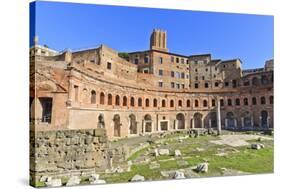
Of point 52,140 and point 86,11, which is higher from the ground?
point 86,11

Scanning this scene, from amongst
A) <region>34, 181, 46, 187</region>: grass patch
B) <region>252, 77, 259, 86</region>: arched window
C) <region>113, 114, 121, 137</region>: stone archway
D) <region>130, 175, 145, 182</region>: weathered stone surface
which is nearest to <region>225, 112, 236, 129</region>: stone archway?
<region>252, 77, 259, 86</region>: arched window

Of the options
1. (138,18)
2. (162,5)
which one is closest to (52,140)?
(138,18)

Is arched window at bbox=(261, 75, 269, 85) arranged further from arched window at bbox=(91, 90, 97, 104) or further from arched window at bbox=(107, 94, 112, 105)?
arched window at bbox=(91, 90, 97, 104)

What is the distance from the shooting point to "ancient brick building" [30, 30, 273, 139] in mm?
12555

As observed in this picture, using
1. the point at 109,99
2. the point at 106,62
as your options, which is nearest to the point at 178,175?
the point at 109,99

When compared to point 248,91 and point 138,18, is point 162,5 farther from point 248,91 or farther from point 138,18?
point 248,91

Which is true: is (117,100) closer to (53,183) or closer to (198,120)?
(198,120)

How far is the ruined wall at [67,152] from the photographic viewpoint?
40.0 feet

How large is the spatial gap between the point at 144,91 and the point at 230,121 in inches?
139

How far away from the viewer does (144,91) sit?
14.9 meters

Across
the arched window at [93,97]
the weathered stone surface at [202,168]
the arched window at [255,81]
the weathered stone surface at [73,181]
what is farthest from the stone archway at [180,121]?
the weathered stone surface at [73,181]

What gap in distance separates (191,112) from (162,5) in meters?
3.92

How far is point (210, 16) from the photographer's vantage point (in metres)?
14.9

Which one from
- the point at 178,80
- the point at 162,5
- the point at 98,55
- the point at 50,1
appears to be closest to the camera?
the point at 50,1
